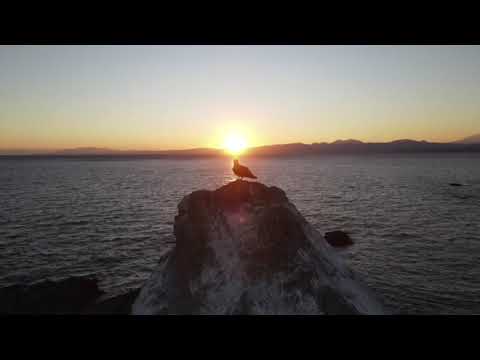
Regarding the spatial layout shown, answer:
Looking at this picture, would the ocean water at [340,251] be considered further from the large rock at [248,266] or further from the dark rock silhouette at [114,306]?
the large rock at [248,266]

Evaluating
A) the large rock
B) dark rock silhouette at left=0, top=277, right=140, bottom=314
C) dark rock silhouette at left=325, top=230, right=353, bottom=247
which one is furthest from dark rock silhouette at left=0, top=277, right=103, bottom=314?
dark rock silhouette at left=325, top=230, right=353, bottom=247

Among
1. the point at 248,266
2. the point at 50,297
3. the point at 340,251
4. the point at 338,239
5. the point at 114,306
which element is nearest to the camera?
the point at 248,266

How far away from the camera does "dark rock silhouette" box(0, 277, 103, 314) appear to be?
1549 centimetres

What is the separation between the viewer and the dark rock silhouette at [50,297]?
15.5 meters

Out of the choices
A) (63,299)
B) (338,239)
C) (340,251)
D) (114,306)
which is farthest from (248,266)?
(338,239)

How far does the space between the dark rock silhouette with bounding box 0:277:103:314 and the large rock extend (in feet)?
25.0

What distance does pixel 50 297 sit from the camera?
16.2 meters

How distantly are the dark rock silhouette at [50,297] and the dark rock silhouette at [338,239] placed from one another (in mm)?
19256

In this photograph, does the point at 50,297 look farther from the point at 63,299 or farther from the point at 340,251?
the point at 340,251

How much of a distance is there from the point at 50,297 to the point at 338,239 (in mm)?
22279

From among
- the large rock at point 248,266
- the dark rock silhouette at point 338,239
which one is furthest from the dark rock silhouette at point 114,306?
the dark rock silhouette at point 338,239

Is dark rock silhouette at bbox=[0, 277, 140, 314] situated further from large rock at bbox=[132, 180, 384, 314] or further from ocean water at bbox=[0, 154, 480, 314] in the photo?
large rock at bbox=[132, 180, 384, 314]
